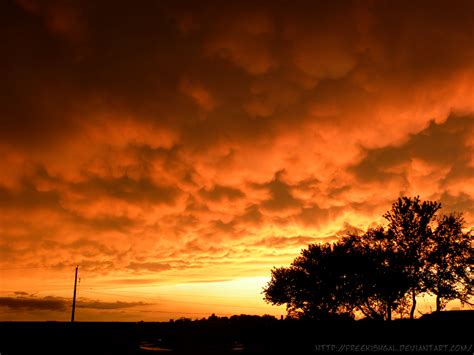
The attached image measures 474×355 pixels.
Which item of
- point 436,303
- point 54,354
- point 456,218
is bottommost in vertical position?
point 54,354

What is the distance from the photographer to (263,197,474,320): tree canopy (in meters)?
53.2

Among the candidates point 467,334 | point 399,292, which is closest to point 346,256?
point 399,292

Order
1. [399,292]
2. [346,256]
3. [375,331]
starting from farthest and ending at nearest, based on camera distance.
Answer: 1. [346,256]
2. [399,292]
3. [375,331]

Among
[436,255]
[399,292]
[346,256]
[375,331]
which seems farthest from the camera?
[346,256]

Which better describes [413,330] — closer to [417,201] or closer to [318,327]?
[318,327]

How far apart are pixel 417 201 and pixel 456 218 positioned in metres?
5.22

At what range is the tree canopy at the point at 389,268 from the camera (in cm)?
5319

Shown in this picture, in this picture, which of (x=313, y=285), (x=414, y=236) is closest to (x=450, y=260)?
(x=414, y=236)

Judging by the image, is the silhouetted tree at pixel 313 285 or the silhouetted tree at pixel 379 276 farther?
the silhouetted tree at pixel 313 285

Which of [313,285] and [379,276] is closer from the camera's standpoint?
[379,276]

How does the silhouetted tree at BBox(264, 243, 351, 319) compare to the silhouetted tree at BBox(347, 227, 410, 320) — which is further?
the silhouetted tree at BBox(264, 243, 351, 319)

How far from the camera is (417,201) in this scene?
56156mm

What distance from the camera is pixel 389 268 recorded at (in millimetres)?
57594

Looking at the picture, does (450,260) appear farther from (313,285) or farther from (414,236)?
(313,285)
